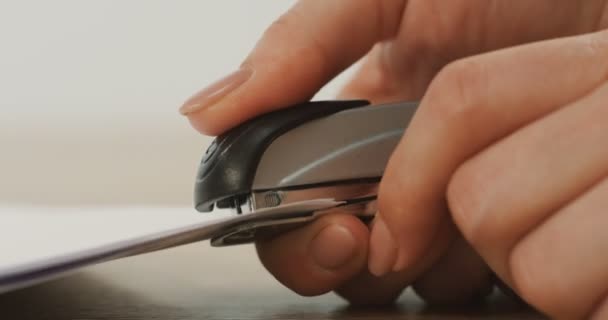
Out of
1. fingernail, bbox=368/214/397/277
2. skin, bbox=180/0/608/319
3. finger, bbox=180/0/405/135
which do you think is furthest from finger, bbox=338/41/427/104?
fingernail, bbox=368/214/397/277

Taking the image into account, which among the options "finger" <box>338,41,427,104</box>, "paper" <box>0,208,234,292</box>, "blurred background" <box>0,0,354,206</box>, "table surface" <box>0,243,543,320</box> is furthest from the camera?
"blurred background" <box>0,0,354,206</box>

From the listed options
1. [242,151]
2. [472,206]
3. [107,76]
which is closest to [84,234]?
[242,151]

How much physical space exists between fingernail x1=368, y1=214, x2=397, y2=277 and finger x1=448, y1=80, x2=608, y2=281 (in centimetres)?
6

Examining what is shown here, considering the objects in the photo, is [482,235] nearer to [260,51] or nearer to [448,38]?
[260,51]

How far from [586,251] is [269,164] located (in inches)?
7.8

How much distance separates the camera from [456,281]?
1.82 ft

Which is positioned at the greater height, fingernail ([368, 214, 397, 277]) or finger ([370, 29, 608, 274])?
finger ([370, 29, 608, 274])

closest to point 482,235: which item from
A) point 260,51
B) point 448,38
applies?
point 260,51

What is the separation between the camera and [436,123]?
15.9 inches

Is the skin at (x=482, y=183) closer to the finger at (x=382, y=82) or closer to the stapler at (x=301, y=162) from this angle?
the stapler at (x=301, y=162)

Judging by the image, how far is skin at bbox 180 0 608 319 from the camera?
1.17 ft

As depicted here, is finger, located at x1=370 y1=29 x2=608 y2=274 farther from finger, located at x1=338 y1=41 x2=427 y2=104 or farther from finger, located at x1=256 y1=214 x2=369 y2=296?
finger, located at x1=338 y1=41 x2=427 y2=104

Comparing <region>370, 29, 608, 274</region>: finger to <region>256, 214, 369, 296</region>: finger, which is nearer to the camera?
<region>370, 29, 608, 274</region>: finger

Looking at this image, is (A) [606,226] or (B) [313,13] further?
(B) [313,13]
